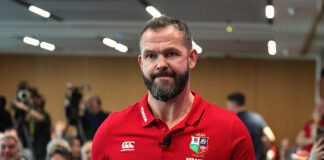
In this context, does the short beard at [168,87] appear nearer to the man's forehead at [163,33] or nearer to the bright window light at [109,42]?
the man's forehead at [163,33]

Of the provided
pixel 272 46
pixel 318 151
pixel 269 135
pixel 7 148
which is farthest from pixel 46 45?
pixel 318 151

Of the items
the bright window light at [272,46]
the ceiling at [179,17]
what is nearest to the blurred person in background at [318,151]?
the ceiling at [179,17]

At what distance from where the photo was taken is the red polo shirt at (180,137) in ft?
5.13

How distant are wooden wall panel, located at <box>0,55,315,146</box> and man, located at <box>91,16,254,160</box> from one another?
14.8 metres

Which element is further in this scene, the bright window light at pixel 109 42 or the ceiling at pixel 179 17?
the bright window light at pixel 109 42

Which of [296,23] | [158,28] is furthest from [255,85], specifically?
[158,28]

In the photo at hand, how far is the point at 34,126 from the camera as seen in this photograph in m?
7.18

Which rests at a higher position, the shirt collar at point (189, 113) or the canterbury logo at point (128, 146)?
the shirt collar at point (189, 113)

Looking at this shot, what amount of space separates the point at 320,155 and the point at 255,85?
1418 centimetres

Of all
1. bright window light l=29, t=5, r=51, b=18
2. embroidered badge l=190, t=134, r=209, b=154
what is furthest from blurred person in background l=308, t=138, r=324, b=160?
bright window light l=29, t=5, r=51, b=18

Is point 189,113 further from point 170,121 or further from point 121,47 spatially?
point 121,47

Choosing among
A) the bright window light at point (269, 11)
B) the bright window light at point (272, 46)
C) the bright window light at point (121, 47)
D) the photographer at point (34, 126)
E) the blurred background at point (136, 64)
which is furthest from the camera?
the bright window light at point (121, 47)

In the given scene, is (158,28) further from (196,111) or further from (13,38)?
(13,38)

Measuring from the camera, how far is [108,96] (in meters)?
17.0
